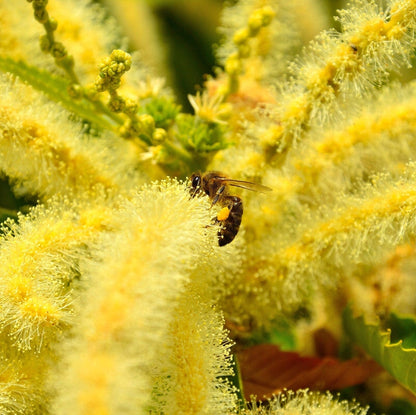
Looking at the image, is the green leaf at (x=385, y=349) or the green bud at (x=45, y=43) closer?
the green leaf at (x=385, y=349)

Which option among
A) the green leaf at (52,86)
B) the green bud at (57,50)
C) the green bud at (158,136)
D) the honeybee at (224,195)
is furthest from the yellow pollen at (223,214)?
the green bud at (57,50)

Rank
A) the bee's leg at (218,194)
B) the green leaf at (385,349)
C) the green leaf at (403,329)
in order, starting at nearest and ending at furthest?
the green leaf at (385,349) → the bee's leg at (218,194) → the green leaf at (403,329)

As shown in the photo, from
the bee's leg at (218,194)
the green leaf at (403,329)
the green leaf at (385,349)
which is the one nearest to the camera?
the green leaf at (385,349)

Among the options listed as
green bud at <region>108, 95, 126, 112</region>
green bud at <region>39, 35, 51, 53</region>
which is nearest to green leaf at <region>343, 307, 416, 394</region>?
green bud at <region>108, 95, 126, 112</region>

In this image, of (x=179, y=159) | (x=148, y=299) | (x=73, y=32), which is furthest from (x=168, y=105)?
(x=148, y=299)

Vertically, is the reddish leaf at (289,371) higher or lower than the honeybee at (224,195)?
lower

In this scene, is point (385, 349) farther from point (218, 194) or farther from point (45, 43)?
point (45, 43)

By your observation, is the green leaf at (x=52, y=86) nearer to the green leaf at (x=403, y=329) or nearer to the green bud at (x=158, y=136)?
the green bud at (x=158, y=136)
